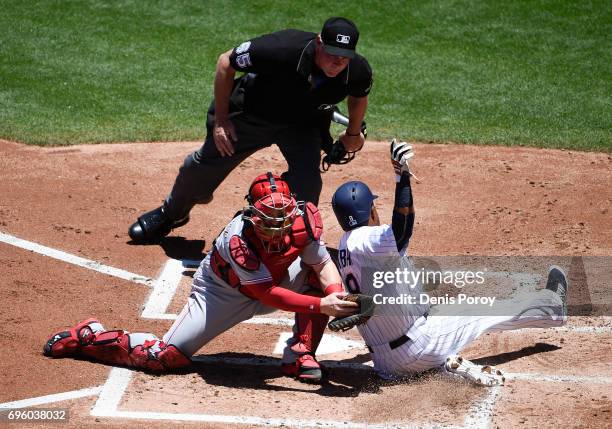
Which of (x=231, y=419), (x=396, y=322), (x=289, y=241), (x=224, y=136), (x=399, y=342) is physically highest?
(x=224, y=136)

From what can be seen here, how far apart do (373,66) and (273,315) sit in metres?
5.87

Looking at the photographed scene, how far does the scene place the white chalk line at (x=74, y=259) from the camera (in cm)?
741

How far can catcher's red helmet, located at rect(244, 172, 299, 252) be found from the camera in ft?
18.0

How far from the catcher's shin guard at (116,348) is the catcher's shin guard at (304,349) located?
63 centimetres

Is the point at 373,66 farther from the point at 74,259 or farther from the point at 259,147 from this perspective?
the point at 74,259

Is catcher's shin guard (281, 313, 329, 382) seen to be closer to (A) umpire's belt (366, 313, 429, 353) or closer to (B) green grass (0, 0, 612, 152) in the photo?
(A) umpire's belt (366, 313, 429, 353)

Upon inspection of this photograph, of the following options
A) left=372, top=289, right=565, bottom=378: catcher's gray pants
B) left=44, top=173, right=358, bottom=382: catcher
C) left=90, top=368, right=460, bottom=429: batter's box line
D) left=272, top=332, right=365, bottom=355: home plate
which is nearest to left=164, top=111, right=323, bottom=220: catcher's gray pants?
left=272, top=332, right=365, bottom=355: home plate

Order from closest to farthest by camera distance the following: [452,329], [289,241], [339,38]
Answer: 1. [289,241]
2. [452,329]
3. [339,38]

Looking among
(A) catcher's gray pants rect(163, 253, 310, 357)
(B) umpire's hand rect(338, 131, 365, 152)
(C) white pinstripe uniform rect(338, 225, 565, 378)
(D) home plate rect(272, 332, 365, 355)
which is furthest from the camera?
(B) umpire's hand rect(338, 131, 365, 152)

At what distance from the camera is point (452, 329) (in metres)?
5.87

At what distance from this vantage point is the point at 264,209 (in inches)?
215

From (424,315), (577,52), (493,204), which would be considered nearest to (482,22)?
(577,52)

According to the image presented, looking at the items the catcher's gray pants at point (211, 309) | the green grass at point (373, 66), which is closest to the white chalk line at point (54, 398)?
the catcher's gray pants at point (211, 309)

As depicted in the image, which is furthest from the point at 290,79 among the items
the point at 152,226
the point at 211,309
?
the point at 211,309
